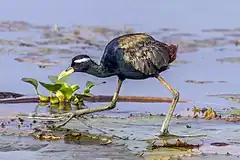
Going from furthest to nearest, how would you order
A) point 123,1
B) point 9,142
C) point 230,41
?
point 123,1 < point 230,41 < point 9,142

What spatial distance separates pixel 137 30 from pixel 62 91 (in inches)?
343

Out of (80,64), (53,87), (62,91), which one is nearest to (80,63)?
(80,64)

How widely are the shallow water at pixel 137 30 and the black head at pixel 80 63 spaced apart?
2.98 feet

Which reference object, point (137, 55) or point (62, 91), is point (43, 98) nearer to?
point (62, 91)

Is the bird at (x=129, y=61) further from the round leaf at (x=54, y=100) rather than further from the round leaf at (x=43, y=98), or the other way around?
the round leaf at (x=43, y=98)

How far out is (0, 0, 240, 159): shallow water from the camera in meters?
11.4

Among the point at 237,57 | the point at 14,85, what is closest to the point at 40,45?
the point at 237,57

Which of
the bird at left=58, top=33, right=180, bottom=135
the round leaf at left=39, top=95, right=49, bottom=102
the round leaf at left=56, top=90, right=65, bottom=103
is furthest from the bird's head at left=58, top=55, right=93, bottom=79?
the round leaf at left=39, top=95, right=49, bottom=102

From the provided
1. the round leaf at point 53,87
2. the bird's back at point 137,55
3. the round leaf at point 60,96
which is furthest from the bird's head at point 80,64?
the round leaf at point 60,96

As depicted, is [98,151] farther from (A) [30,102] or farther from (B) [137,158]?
(A) [30,102]

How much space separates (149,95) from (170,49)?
2.18m

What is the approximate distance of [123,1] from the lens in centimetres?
2402

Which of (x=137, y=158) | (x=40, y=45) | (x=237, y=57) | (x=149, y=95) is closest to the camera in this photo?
(x=137, y=158)

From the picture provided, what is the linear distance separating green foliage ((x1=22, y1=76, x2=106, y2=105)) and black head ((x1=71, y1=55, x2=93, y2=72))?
119cm
